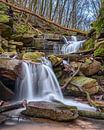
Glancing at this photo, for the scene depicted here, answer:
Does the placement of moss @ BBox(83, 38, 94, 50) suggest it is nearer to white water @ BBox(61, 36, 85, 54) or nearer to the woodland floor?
white water @ BBox(61, 36, 85, 54)

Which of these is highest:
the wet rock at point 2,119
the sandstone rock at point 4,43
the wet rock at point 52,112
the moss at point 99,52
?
the sandstone rock at point 4,43

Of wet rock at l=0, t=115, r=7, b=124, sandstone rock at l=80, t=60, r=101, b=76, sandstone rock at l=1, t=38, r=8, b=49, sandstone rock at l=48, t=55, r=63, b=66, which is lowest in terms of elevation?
wet rock at l=0, t=115, r=7, b=124

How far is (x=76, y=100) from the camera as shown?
10172 mm

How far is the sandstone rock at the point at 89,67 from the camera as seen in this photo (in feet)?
38.9

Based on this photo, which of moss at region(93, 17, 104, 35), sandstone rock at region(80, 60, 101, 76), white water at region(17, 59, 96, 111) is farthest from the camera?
moss at region(93, 17, 104, 35)

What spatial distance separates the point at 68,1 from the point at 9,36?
776 inches

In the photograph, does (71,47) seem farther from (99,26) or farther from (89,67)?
(89,67)

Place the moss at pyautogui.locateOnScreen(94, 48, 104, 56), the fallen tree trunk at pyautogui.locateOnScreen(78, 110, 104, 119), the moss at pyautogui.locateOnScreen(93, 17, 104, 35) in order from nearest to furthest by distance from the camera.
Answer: the fallen tree trunk at pyautogui.locateOnScreen(78, 110, 104, 119) → the moss at pyautogui.locateOnScreen(94, 48, 104, 56) → the moss at pyautogui.locateOnScreen(93, 17, 104, 35)

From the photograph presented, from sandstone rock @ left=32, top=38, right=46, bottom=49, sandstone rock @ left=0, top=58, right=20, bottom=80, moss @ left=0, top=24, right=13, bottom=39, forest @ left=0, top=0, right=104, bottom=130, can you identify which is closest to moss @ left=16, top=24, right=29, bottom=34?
forest @ left=0, top=0, right=104, bottom=130

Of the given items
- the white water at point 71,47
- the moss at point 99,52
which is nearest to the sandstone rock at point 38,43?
the white water at point 71,47

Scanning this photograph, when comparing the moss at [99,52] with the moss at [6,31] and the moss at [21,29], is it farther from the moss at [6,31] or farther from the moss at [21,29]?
the moss at [21,29]

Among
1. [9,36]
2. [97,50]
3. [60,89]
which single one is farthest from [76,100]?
[9,36]

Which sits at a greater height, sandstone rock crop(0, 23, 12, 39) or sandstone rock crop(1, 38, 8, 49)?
sandstone rock crop(0, 23, 12, 39)

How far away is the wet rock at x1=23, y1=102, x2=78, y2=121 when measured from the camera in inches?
285
